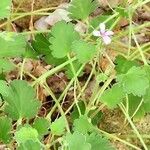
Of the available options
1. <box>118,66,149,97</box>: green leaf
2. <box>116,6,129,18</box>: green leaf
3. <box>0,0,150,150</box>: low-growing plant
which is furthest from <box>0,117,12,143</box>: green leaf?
<box>116,6,129,18</box>: green leaf

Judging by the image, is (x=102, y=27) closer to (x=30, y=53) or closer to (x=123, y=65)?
(x=123, y=65)

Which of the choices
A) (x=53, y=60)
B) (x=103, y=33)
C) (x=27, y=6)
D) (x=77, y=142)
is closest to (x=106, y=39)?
(x=103, y=33)

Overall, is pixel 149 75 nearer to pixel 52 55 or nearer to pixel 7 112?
pixel 52 55

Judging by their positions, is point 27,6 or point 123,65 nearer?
point 123,65

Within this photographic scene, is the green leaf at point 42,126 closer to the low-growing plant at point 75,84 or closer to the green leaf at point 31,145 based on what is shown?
the low-growing plant at point 75,84

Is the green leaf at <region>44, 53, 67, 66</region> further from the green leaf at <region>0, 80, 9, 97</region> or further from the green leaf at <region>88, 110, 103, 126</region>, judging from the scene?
the green leaf at <region>0, 80, 9, 97</region>

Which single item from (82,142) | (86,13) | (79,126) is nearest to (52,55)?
(86,13)

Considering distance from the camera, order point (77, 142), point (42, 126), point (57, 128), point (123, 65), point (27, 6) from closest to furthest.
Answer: point (77, 142) → point (57, 128) → point (42, 126) → point (123, 65) → point (27, 6)

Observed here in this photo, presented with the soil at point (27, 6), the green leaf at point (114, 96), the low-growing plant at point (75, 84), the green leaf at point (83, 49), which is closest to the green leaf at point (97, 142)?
the low-growing plant at point (75, 84)
